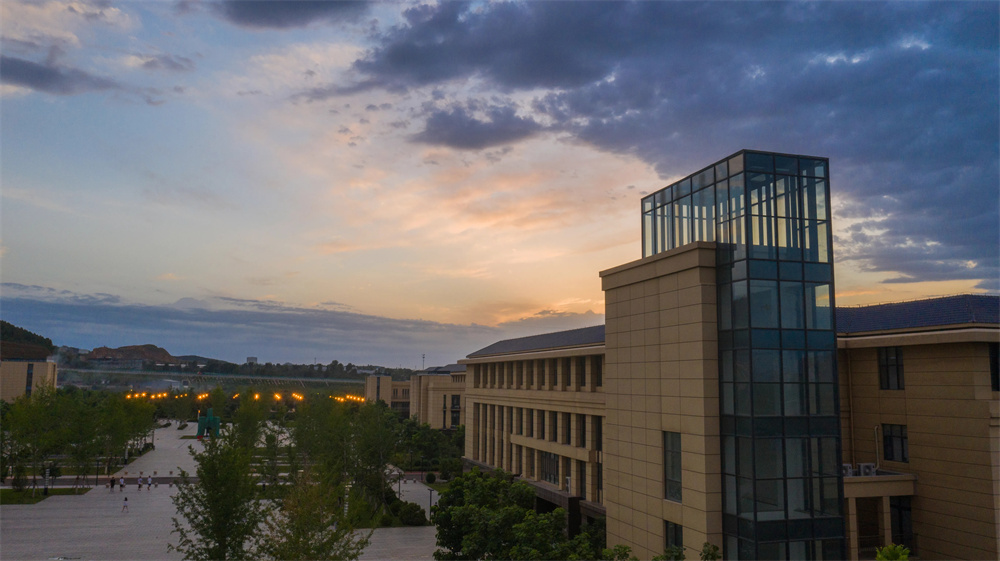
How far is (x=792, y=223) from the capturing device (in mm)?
26688

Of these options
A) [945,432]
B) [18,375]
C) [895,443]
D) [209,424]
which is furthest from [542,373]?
[18,375]

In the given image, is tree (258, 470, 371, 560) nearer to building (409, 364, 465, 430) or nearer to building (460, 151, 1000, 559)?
building (460, 151, 1000, 559)

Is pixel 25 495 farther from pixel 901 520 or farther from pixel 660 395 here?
pixel 901 520

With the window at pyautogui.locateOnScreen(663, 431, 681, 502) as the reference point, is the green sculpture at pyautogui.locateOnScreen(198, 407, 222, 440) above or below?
below

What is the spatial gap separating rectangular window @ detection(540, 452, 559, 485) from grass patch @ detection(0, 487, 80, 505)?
45250 millimetres

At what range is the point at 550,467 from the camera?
169 ft

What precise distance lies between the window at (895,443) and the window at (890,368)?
2153 millimetres

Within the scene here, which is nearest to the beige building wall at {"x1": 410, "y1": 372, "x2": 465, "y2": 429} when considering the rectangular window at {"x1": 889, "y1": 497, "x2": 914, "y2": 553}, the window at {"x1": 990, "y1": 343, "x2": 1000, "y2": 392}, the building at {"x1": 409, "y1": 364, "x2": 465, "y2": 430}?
the building at {"x1": 409, "y1": 364, "x2": 465, "y2": 430}

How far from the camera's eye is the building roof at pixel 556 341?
4946 cm

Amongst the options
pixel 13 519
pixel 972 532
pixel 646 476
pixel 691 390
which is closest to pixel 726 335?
pixel 691 390

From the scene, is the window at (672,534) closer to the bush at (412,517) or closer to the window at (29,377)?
the bush at (412,517)

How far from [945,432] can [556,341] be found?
A: 105ft

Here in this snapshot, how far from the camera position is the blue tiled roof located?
30906mm

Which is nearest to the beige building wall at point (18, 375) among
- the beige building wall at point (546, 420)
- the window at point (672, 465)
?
the beige building wall at point (546, 420)
